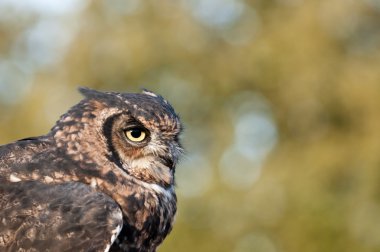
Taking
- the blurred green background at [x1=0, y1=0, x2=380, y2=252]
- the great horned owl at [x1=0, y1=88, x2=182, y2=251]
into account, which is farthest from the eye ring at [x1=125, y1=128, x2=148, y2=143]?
the blurred green background at [x1=0, y1=0, x2=380, y2=252]

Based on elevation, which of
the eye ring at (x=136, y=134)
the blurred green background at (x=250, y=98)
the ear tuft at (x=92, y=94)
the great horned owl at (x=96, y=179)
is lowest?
the great horned owl at (x=96, y=179)

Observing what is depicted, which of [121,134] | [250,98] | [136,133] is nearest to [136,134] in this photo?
[136,133]

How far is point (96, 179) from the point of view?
18.0ft

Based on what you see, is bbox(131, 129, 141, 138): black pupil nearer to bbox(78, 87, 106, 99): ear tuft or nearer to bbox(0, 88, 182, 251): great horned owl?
bbox(0, 88, 182, 251): great horned owl

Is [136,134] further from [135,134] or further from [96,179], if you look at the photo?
[96,179]

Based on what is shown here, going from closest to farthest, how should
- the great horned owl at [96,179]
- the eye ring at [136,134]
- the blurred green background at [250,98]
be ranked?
the great horned owl at [96,179] → the eye ring at [136,134] → the blurred green background at [250,98]

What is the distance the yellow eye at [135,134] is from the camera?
5719mm

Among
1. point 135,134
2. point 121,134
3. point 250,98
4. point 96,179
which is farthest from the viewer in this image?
point 250,98

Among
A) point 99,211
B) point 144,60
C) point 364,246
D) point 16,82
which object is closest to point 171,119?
point 99,211

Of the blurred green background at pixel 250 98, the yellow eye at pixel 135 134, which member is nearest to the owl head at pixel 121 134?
the yellow eye at pixel 135 134

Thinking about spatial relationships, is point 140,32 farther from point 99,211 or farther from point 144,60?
point 99,211

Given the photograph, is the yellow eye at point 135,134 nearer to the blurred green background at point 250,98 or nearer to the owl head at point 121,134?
the owl head at point 121,134

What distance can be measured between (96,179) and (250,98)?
18140 mm

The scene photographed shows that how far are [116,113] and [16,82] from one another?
20.5 m
